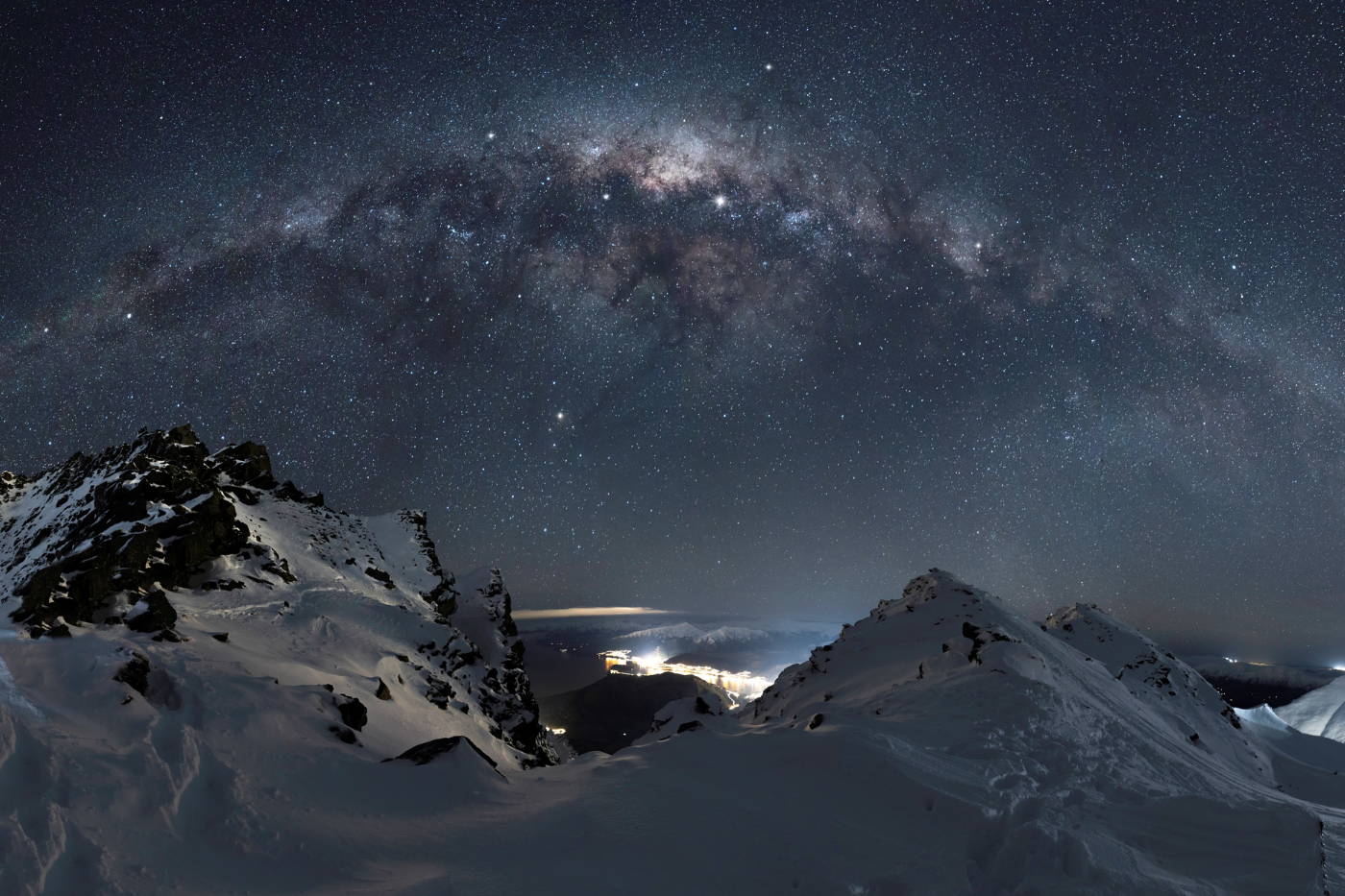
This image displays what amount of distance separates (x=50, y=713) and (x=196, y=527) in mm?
20032

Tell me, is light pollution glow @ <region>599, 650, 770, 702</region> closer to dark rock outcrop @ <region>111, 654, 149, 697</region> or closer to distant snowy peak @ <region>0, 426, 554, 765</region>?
distant snowy peak @ <region>0, 426, 554, 765</region>

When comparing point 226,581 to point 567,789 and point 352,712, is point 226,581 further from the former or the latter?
point 567,789

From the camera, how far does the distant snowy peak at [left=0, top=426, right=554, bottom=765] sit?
20.0 m

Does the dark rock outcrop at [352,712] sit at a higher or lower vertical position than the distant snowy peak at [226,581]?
lower

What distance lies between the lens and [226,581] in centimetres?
2762

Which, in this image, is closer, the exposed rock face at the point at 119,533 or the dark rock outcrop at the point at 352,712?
the dark rock outcrop at the point at 352,712

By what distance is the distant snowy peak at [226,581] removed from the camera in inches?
786

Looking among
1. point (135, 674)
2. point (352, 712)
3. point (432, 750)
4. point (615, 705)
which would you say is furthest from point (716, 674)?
point (135, 674)

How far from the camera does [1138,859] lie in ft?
28.8

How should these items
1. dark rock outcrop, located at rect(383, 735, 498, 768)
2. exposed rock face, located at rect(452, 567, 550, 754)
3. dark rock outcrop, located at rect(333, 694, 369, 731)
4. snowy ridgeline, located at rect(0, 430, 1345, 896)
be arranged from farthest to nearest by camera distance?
exposed rock face, located at rect(452, 567, 550, 754) < dark rock outcrop, located at rect(333, 694, 369, 731) < dark rock outcrop, located at rect(383, 735, 498, 768) < snowy ridgeline, located at rect(0, 430, 1345, 896)

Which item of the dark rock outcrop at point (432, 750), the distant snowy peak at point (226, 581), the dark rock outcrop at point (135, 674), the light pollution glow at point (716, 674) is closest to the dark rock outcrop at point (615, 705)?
the light pollution glow at point (716, 674)

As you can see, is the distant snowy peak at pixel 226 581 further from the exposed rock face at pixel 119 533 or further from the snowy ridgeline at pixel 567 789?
the snowy ridgeline at pixel 567 789

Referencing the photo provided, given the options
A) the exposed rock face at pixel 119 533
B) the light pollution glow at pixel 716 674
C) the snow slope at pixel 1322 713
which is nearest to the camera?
the exposed rock face at pixel 119 533

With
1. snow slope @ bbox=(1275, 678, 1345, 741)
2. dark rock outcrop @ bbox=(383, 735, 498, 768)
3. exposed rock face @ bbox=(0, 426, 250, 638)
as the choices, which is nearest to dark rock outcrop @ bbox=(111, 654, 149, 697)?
dark rock outcrop @ bbox=(383, 735, 498, 768)
